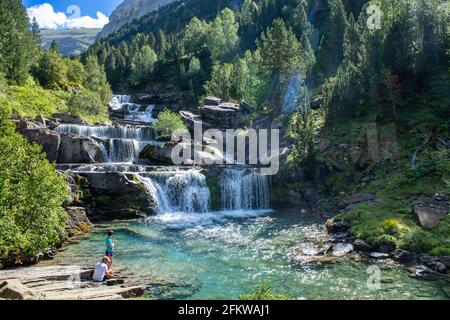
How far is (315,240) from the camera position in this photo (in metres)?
27.8

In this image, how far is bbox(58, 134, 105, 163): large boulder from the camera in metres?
45.8

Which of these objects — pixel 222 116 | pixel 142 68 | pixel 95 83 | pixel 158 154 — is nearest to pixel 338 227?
pixel 158 154

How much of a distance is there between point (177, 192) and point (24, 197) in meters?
22.1

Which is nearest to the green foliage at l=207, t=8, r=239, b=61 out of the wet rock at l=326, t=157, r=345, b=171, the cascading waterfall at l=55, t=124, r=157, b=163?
the cascading waterfall at l=55, t=124, r=157, b=163

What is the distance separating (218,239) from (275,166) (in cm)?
2036

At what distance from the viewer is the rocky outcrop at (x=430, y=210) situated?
25403 millimetres

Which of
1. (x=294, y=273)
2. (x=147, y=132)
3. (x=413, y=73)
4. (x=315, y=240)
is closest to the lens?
(x=294, y=273)

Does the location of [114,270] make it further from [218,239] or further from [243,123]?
[243,123]

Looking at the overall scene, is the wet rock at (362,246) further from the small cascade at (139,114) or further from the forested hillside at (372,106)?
the small cascade at (139,114)

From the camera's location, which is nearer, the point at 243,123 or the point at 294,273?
the point at 294,273

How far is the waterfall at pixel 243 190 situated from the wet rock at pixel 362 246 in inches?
752

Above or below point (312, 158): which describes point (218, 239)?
below
